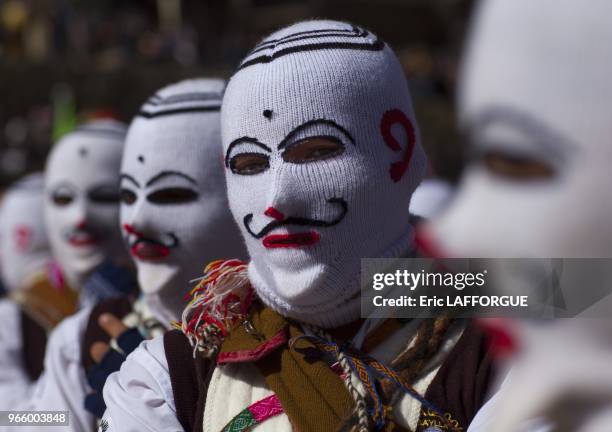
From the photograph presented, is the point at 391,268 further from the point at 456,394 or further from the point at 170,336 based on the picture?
the point at 170,336

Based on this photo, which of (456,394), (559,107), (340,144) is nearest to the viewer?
(559,107)

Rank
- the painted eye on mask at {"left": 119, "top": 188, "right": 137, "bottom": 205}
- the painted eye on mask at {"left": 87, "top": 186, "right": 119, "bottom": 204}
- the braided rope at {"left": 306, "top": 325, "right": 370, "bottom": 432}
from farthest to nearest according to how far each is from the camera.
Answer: the painted eye on mask at {"left": 87, "top": 186, "right": 119, "bottom": 204}
the painted eye on mask at {"left": 119, "top": 188, "right": 137, "bottom": 205}
the braided rope at {"left": 306, "top": 325, "right": 370, "bottom": 432}

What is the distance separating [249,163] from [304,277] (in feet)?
1.05

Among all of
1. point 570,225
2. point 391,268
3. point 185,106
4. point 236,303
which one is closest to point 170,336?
point 236,303

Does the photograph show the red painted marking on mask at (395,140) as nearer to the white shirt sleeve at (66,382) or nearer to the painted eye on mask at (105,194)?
the white shirt sleeve at (66,382)

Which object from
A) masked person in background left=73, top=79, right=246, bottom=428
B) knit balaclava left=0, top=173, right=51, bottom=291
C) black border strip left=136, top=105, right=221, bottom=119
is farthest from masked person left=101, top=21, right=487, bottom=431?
knit balaclava left=0, top=173, right=51, bottom=291

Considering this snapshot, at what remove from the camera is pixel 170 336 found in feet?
7.64

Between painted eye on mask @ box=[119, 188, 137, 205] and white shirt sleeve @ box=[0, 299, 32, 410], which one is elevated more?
painted eye on mask @ box=[119, 188, 137, 205]

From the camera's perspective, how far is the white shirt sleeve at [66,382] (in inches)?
121

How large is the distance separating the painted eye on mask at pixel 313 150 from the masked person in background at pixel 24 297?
1945 mm

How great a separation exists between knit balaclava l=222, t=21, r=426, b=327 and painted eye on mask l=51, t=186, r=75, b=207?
210cm

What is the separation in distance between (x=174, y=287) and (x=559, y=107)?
2.09 m

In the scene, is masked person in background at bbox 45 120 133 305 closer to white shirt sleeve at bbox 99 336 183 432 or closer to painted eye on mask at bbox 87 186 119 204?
painted eye on mask at bbox 87 186 119 204

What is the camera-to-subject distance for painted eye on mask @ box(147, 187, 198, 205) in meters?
3.13
